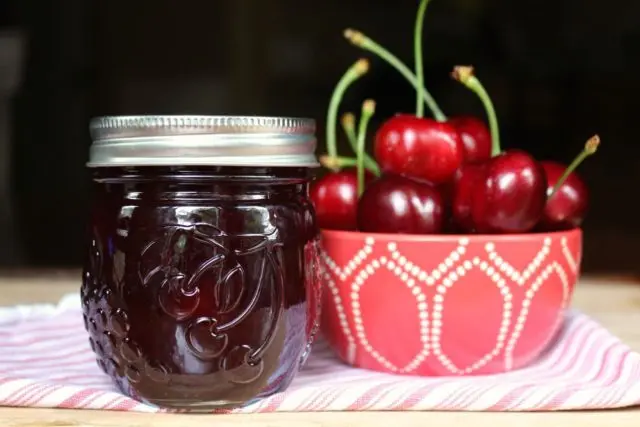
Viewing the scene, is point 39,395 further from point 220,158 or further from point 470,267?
point 470,267

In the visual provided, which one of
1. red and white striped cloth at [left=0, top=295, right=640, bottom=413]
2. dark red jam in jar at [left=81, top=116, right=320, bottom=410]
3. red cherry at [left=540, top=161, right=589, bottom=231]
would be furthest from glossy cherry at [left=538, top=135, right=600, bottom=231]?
dark red jam in jar at [left=81, top=116, right=320, bottom=410]

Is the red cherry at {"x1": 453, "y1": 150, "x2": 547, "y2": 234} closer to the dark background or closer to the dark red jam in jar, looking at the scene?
the dark red jam in jar

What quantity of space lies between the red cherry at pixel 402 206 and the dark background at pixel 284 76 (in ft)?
2.03

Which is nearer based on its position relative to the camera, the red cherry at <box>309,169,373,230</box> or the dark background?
the red cherry at <box>309,169,373,230</box>

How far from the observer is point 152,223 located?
1.60 feet

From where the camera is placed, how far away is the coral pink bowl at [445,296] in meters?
0.56

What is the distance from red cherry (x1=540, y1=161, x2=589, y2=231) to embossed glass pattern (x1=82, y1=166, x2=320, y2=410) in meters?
0.23

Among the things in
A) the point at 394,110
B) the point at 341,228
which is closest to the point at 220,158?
the point at 341,228

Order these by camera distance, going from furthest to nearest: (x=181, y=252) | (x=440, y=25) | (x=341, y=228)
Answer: (x=440, y=25) → (x=341, y=228) → (x=181, y=252)

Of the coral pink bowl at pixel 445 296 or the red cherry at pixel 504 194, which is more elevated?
the red cherry at pixel 504 194

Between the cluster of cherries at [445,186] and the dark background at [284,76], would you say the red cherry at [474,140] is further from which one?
the dark background at [284,76]

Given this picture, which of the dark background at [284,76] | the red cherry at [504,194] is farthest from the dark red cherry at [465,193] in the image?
the dark background at [284,76]

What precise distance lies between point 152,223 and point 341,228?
0.19 metres

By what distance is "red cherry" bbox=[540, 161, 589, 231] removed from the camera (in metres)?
0.63
